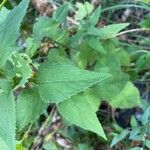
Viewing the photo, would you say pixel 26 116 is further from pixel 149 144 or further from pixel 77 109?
pixel 149 144

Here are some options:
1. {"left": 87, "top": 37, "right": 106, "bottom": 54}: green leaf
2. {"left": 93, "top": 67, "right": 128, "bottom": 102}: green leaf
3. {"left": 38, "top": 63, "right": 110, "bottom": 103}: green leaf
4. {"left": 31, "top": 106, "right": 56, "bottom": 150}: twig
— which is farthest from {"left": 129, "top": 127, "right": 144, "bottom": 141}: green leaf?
{"left": 38, "top": 63, "right": 110, "bottom": 103}: green leaf

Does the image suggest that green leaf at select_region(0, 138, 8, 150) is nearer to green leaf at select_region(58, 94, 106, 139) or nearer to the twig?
green leaf at select_region(58, 94, 106, 139)

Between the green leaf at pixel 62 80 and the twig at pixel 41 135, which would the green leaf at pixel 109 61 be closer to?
the twig at pixel 41 135

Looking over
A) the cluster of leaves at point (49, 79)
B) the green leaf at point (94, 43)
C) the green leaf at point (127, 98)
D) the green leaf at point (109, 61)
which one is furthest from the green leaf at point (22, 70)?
the green leaf at point (127, 98)

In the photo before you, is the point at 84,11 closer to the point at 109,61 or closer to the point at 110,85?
the point at 109,61

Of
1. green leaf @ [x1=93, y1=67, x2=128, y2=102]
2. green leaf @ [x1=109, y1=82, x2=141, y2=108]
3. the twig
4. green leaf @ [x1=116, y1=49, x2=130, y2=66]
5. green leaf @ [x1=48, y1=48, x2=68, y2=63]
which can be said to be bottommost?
green leaf @ [x1=109, y1=82, x2=141, y2=108]

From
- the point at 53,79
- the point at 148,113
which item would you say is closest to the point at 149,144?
the point at 148,113

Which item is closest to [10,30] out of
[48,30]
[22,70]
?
[22,70]
